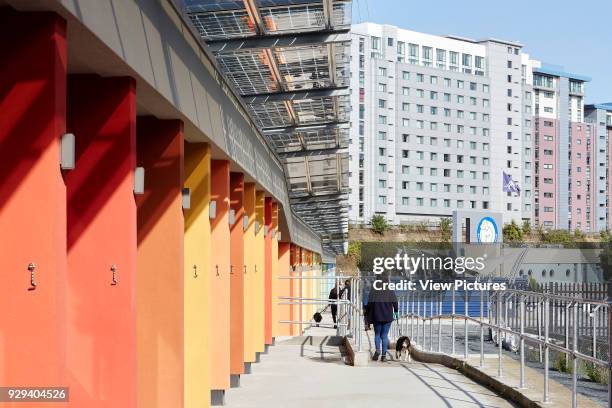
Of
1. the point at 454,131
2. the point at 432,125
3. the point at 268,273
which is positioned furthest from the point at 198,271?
the point at 454,131

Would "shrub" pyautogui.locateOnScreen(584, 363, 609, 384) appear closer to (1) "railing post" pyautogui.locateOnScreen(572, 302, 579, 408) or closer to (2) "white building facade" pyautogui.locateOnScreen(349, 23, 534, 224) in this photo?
(1) "railing post" pyautogui.locateOnScreen(572, 302, 579, 408)

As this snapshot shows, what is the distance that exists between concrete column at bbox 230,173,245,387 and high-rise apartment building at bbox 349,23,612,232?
97306mm

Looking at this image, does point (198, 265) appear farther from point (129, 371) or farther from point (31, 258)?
point (31, 258)

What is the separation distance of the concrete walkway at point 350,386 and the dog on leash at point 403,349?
0.82m

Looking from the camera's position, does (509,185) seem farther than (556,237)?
No

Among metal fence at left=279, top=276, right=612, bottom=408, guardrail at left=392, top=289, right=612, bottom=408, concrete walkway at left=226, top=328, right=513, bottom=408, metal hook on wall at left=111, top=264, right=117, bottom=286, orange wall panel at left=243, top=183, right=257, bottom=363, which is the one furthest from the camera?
orange wall panel at left=243, top=183, right=257, bottom=363

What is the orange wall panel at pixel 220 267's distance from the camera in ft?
39.7

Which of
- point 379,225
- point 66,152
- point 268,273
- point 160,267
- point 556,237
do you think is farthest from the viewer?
point 556,237

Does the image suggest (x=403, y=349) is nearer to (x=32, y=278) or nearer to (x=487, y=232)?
(x=32, y=278)

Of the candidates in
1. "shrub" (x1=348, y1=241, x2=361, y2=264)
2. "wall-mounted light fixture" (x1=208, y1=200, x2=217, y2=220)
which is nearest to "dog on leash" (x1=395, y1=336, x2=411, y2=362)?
"wall-mounted light fixture" (x1=208, y1=200, x2=217, y2=220)

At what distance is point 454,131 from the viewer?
127 m

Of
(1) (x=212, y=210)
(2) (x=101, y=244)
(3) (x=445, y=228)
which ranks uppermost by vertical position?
(3) (x=445, y=228)

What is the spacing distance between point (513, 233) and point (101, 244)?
118 metres

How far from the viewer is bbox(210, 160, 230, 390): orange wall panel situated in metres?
12.1
